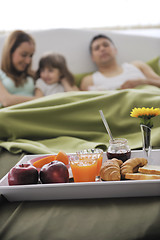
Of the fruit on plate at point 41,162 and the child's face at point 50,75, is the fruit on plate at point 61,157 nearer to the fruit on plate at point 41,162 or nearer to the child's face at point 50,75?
the fruit on plate at point 41,162

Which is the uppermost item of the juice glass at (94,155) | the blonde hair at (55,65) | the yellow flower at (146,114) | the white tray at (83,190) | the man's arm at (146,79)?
the blonde hair at (55,65)

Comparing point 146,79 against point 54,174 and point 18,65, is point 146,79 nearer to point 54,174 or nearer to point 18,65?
point 18,65

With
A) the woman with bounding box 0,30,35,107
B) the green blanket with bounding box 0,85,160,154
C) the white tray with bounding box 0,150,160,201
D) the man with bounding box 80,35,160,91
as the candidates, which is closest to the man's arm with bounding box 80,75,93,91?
the man with bounding box 80,35,160,91

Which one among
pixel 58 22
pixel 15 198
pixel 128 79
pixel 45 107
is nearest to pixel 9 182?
pixel 15 198

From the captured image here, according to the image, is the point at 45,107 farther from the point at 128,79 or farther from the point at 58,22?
the point at 58,22

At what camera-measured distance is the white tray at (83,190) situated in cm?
80

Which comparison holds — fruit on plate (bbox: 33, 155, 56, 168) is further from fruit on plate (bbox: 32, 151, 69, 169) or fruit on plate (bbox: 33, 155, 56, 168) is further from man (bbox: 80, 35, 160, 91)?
man (bbox: 80, 35, 160, 91)

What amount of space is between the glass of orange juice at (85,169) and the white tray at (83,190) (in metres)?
0.08

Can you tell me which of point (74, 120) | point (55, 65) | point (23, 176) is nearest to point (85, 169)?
point (23, 176)

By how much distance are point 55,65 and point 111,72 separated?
0.48 m

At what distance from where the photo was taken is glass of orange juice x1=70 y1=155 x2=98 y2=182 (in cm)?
90

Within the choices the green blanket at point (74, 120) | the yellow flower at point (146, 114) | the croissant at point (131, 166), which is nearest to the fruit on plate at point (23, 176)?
the croissant at point (131, 166)

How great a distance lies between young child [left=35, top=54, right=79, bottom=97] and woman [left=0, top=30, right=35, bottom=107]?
8 cm

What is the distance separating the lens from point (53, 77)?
255 cm
